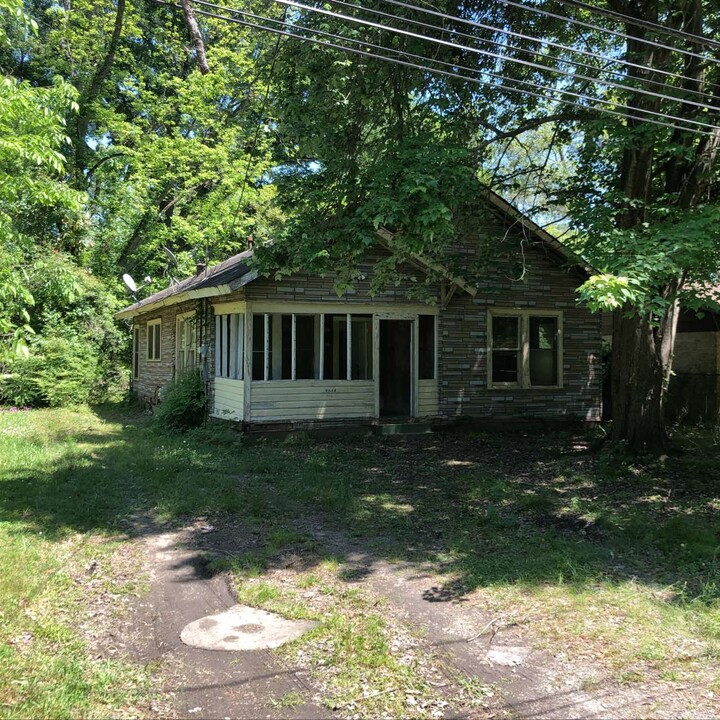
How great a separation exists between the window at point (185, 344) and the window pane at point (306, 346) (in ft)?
11.4

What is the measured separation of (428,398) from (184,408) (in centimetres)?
535

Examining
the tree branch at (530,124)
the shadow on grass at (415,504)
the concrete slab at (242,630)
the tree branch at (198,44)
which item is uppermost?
the tree branch at (198,44)

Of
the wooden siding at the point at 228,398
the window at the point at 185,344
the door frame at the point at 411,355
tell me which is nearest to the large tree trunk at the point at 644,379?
the door frame at the point at 411,355

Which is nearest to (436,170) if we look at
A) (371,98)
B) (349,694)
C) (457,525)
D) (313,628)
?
(371,98)

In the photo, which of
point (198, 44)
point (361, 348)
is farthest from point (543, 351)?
point (198, 44)

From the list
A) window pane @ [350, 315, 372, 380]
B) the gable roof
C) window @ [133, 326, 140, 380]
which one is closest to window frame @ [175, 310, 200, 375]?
the gable roof

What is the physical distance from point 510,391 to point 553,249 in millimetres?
3443

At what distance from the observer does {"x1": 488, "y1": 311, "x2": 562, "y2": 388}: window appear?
14633 mm

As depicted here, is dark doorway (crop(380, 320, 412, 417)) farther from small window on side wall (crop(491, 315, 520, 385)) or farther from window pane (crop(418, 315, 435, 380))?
small window on side wall (crop(491, 315, 520, 385))

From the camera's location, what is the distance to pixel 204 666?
12.8 ft

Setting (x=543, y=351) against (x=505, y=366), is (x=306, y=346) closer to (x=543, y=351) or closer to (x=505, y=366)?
(x=505, y=366)

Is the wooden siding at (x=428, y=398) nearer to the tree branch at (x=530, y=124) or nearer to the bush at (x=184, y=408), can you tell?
the bush at (x=184, y=408)

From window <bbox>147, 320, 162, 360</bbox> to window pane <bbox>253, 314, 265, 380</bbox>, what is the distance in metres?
7.21

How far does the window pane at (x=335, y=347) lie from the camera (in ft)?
43.4
